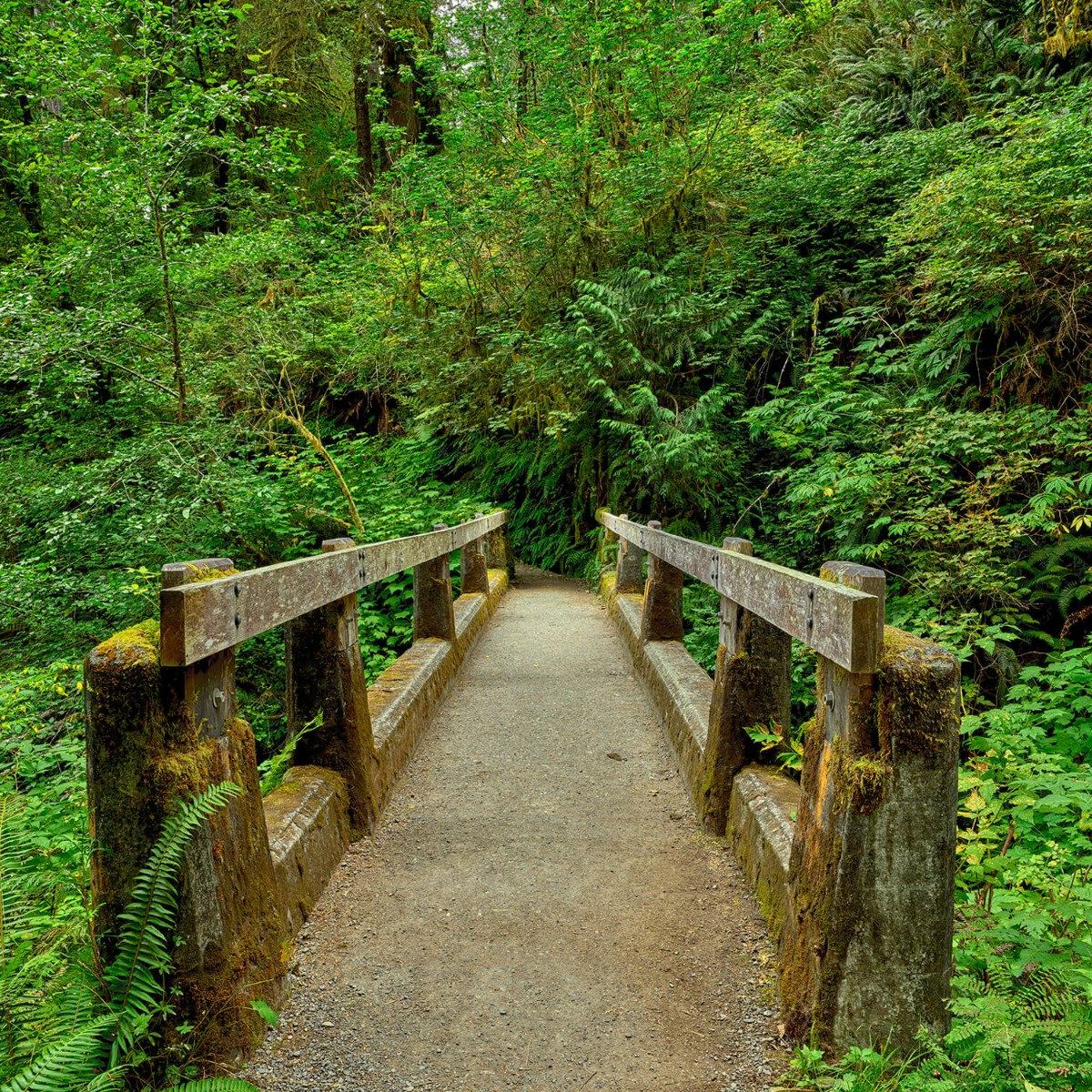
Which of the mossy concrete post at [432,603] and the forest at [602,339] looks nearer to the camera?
the mossy concrete post at [432,603]

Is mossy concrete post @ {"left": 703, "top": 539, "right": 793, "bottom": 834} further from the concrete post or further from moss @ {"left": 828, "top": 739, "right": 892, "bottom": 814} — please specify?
the concrete post

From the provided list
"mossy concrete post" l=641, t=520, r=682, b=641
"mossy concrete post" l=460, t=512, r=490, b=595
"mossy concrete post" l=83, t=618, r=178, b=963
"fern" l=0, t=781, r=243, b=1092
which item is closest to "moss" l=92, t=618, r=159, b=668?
"mossy concrete post" l=83, t=618, r=178, b=963

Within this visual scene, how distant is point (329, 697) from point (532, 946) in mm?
1282

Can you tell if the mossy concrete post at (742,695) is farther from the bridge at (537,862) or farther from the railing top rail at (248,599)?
the railing top rail at (248,599)

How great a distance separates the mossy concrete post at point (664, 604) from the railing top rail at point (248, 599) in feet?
8.81

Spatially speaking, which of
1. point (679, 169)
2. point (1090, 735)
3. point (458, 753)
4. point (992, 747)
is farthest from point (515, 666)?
point (679, 169)

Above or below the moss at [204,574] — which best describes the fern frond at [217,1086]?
below

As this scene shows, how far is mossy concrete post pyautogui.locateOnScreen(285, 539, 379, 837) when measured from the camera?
3176mm

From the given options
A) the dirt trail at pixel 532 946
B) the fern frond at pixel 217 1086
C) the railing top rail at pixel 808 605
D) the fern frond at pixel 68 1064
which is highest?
the railing top rail at pixel 808 605

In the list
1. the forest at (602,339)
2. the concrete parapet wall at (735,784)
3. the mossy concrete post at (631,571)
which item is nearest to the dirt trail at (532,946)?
the concrete parapet wall at (735,784)

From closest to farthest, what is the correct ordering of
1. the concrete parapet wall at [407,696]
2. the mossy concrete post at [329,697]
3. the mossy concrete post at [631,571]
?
the mossy concrete post at [329,697] → the concrete parapet wall at [407,696] → the mossy concrete post at [631,571]

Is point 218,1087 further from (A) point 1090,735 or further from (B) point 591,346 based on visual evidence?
(B) point 591,346

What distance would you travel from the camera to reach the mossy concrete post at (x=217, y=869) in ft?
6.29

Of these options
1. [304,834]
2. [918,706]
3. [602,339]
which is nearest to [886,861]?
[918,706]
